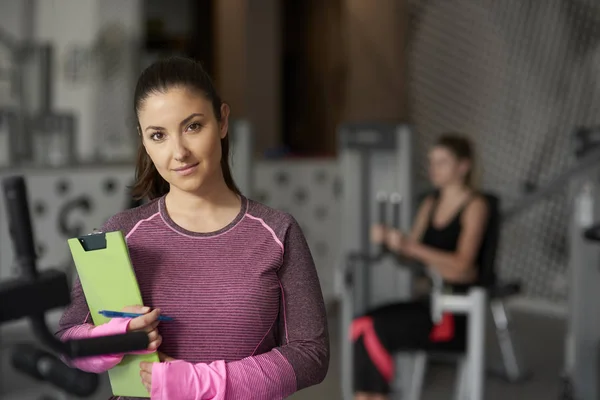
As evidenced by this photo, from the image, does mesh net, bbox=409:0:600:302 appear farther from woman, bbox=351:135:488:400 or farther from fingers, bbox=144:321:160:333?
fingers, bbox=144:321:160:333

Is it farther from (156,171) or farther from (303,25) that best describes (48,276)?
(303,25)

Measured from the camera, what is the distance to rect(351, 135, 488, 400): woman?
11.0 ft

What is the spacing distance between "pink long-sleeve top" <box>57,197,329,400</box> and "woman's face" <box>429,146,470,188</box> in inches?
111

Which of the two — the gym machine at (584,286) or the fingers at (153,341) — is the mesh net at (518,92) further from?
the fingers at (153,341)

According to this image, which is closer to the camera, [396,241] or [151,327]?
[151,327]

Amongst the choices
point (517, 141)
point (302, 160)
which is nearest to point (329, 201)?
point (302, 160)

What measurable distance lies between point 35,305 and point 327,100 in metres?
8.60

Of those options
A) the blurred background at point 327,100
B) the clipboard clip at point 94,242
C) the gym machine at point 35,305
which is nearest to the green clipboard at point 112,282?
the clipboard clip at point 94,242

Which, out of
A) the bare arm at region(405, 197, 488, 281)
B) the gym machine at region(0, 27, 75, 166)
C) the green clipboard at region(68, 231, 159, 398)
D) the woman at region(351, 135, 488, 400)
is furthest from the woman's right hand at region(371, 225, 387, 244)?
the green clipboard at region(68, 231, 159, 398)

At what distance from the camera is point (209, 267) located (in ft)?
3.16

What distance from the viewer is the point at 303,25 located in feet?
A: 31.6

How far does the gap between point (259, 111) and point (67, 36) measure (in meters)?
2.01

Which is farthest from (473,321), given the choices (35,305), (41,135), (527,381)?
(41,135)

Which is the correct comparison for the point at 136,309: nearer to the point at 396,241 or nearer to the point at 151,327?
the point at 151,327
